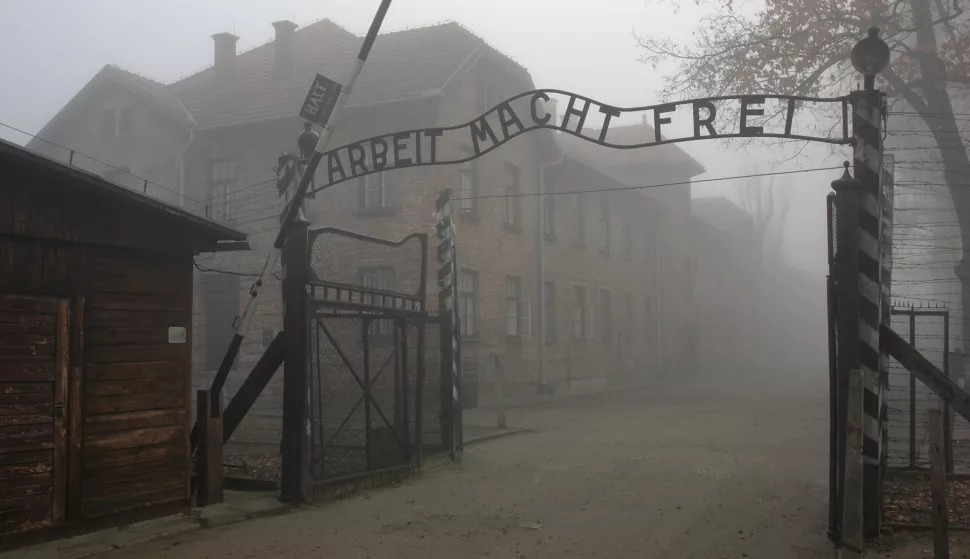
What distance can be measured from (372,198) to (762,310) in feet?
153

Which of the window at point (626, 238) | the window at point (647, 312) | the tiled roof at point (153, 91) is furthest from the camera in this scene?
the window at point (647, 312)

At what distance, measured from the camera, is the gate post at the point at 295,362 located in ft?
30.7

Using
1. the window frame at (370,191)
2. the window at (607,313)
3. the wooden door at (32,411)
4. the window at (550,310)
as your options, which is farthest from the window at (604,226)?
the wooden door at (32,411)

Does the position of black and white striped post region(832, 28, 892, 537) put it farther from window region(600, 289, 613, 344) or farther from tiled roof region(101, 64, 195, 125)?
window region(600, 289, 613, 344)

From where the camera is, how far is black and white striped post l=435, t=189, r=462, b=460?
12.7 metres

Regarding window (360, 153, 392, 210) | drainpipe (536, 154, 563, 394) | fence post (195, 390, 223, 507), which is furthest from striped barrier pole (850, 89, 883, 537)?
drainpipe (536, 154, 563, 394)

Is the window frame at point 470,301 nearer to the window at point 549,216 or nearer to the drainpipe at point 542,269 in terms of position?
the drainpipe at point 542,269

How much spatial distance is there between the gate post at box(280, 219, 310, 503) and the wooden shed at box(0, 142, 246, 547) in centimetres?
95

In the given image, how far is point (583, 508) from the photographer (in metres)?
9.23

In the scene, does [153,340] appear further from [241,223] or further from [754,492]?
[241,223]

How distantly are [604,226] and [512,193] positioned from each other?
8.49 m

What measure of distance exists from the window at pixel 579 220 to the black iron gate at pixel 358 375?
64.7 feet

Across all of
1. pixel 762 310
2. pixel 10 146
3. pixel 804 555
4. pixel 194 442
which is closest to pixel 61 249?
pixel 10 146

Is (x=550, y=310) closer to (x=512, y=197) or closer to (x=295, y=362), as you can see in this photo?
(x=512, y=197)
